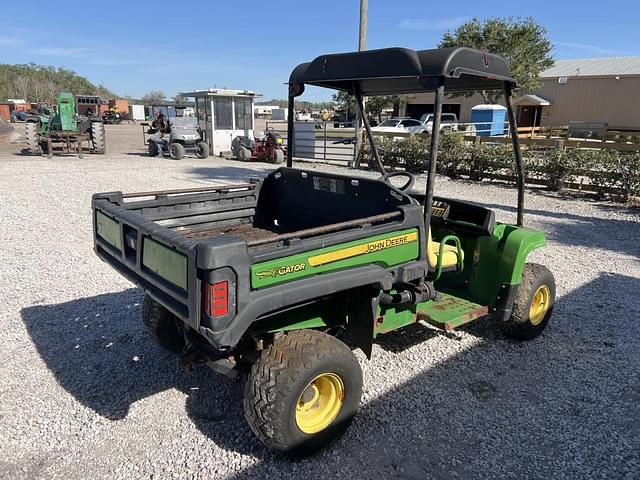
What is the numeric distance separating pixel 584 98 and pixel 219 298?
1399 inches

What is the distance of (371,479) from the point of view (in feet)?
9.02

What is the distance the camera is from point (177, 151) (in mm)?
18062

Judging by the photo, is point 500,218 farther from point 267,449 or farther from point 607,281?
point 267,449

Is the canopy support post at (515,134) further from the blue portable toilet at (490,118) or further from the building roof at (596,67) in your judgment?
the building roof at (596,67)

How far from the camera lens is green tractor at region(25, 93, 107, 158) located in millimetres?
18688

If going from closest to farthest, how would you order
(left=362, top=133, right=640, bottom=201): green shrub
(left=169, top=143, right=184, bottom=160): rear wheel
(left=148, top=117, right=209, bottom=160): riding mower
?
(left=362, top=133, right=640, bottom=201): green shrub < (left=169, top=143, right=184, bottom=160): rear wheel < (left=148, top=117, right=209, bottom=160): riding mower

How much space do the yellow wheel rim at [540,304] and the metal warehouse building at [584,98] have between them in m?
28.0

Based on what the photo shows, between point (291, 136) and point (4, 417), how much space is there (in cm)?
288

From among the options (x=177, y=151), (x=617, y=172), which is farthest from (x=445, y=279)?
(x=177, y=151)

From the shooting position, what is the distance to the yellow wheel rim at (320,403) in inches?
115

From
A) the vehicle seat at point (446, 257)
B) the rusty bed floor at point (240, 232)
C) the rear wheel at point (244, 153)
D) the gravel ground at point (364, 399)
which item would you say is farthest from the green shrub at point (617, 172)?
the rear wheel at point (244, 153)

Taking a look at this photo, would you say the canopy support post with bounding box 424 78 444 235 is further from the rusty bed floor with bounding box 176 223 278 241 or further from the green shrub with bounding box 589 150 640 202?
the green shrub with bounding box 589 150 640 202

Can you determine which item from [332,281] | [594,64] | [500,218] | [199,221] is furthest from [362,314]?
[594,64]

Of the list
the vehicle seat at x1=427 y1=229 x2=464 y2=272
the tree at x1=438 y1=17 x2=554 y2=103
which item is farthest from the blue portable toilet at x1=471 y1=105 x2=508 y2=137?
the vehicle seat at x1=427 y1=229 x2=464 y2=272
